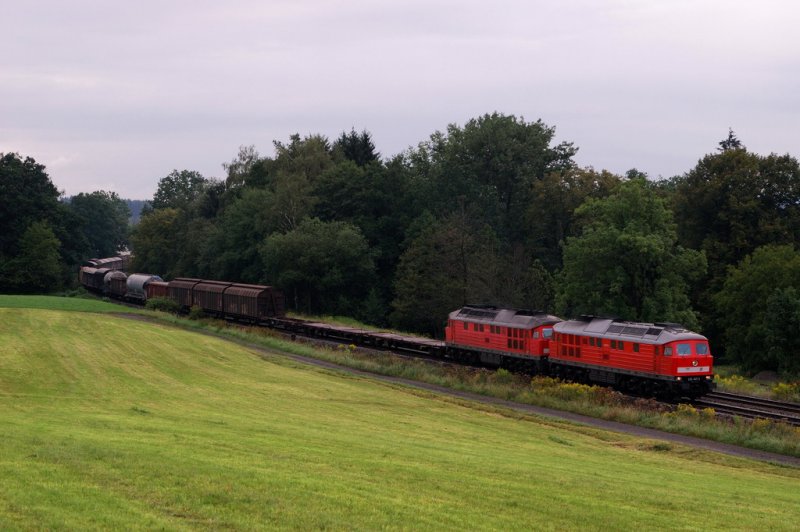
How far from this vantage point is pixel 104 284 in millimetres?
113125

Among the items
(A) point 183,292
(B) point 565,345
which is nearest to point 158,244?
(A) point 183,292

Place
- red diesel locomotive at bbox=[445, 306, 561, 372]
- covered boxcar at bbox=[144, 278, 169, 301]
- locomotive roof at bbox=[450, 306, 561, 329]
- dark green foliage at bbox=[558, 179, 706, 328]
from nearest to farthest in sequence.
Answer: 1. red diesel locomotive at bbox=[445, 306, 561, 372]
2. locomotive roof at bbox=[450, 306, 561, 329]
3. dark green foliage at bbox=[558, 179, 706, 328]
4. covered boxcar at bbox=[144, 278, 169, 301]

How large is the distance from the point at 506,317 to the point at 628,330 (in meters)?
10.2

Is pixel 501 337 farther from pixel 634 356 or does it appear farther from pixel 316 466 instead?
pixel 316 466

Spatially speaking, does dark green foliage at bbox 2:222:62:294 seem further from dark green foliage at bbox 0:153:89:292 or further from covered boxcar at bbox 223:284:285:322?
covered boxcar at bbox 223:284:285:322

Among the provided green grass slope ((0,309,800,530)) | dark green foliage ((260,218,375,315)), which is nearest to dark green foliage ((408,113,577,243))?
dark green foliage ((260,218,375,315))

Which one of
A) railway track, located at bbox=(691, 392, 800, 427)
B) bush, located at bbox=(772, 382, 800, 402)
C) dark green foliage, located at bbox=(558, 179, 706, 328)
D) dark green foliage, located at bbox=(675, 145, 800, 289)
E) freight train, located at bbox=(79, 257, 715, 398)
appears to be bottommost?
railway track, located at bbox=(691, 392, 800, 427)

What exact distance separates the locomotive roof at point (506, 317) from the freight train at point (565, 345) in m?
0.06

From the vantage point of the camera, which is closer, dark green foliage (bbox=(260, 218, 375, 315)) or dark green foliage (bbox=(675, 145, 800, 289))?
dark green foliage (bbox=(675, 145, 800, 289))

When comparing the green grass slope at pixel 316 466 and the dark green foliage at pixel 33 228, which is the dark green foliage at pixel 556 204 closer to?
the green grass slope at pixel 316 466

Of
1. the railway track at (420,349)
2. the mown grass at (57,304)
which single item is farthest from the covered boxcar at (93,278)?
the railway track at (420,349)

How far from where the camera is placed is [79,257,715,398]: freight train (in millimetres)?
41844

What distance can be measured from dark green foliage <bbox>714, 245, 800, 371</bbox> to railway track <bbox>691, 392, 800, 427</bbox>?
14.9 metres

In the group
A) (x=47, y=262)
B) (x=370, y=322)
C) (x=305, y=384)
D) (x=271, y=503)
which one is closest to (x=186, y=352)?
(x=305, y=384)
